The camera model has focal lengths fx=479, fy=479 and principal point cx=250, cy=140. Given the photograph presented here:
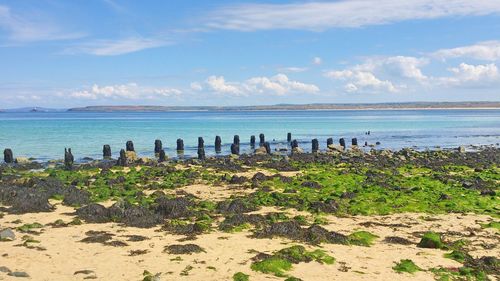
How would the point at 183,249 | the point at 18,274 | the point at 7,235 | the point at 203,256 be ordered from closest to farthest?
the point at 18,274, the point at 203,256, the point at 183,249, the point at 7,235

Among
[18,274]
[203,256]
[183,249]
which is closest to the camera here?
[18,274]

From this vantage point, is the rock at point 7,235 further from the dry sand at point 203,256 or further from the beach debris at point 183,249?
the beach debris at point 183,249

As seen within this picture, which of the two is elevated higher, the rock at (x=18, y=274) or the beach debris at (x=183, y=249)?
the rock at (x=18, y=274)

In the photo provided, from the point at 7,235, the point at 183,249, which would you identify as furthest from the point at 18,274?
the point at 183,249

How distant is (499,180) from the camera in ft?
102

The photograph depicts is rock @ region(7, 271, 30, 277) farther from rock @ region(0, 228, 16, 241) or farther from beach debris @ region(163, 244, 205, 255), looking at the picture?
beach debris @ region(163, 244, 205, 255)

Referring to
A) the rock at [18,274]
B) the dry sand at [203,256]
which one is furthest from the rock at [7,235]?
the rock at [18,274]

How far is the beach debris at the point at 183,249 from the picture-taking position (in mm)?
15648

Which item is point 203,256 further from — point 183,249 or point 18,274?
point 18,274

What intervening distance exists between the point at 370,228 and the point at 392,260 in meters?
4.08

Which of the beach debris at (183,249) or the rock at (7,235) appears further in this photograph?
the rock at (7,235)

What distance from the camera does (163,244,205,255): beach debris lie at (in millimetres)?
15648

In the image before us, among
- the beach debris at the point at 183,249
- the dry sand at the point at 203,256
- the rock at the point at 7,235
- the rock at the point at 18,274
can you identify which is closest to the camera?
the rock at the point at 18,274

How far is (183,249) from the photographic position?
15.8 m
